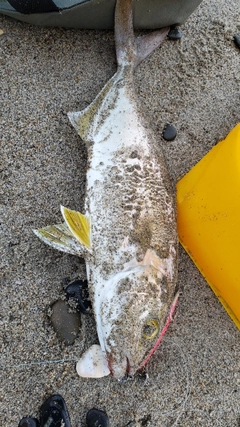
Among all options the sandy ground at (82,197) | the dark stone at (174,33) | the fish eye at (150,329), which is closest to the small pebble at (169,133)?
the sandy ground at (82,197)

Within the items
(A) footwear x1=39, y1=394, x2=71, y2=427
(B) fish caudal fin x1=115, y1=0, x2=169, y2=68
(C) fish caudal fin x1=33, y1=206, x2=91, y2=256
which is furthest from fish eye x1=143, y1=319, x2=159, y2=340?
(B) fish caudal fin x1=115, y1=0, x2=169, y2=68

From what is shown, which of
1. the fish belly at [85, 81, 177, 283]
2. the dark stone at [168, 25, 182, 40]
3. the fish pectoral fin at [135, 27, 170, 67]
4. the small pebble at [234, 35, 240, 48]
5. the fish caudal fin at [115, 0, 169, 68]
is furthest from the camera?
the small pebble at [234, 35, 240, 48]

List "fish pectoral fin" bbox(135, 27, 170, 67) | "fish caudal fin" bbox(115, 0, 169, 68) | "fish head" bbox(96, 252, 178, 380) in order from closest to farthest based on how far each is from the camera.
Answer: "fish head" bbox(96, 252, 178, 380)
"fish caudal fin" bbox(115, 0, 169, 68)
"fish pectoral fin" bbox(135, 27, 170, 67)

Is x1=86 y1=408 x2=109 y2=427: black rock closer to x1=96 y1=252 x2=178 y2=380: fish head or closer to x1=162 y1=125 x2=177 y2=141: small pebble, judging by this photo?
x1=96 y1=252 x2=178 y2=380: fish head

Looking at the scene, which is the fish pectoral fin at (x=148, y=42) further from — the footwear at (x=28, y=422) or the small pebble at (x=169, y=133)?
the footwear at (x=28, y=422)

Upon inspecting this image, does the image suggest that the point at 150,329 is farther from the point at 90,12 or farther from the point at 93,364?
the point at 90,12
